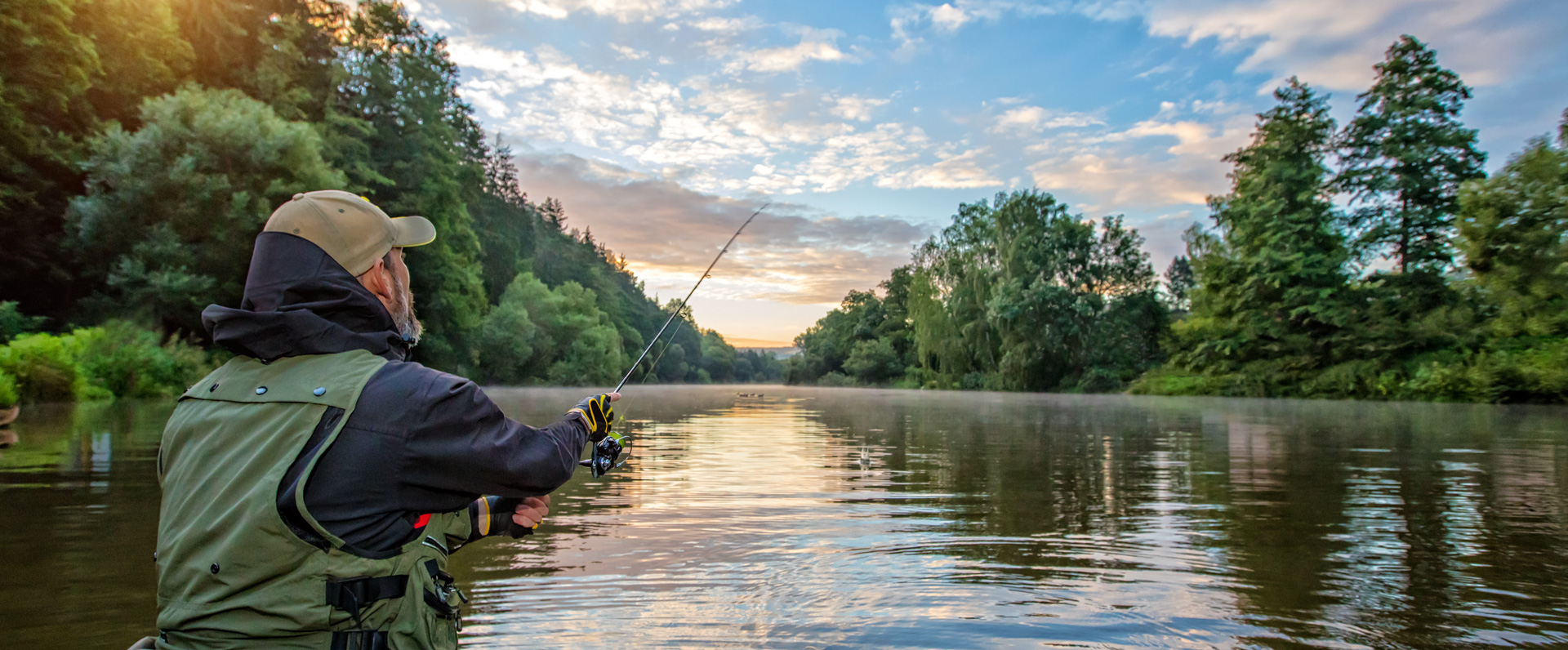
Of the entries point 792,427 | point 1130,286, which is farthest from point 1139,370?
point 792,427

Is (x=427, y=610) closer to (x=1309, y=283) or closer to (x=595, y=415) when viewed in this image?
(x=595, y=415)

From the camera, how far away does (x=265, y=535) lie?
5.27ft

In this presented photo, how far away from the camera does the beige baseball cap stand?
187 centimetres

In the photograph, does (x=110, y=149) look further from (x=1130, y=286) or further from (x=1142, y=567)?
(x=1130, y=286)

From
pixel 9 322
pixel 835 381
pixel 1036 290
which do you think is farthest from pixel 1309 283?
pixel 835 381

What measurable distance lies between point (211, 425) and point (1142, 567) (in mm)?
4196

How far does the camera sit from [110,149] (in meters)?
22.7

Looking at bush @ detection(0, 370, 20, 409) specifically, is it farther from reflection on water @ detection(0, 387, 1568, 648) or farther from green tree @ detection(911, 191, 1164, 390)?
green tree @ detection(911, 191, 1164, 390)

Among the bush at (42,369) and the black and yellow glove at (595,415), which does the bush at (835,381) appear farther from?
the black and yellow glove at (595,415)

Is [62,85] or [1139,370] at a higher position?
[62,85]

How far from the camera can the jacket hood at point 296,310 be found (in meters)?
1.74

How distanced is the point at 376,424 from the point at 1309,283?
41.4 meters

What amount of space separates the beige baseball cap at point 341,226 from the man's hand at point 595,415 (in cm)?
61

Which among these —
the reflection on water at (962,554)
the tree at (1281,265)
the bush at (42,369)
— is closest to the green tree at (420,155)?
the bush at (42,369)
